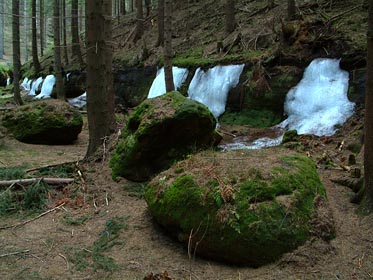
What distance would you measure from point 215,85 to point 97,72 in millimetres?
6510

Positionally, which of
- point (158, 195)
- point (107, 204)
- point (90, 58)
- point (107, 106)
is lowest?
point (107, 204)

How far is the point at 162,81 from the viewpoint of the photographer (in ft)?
51.1

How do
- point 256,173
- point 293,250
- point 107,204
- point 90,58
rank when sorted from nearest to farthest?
point 293,250
point 256,173
point 107,204
point 90,58

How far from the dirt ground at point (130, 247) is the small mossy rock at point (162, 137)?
1.39 feet

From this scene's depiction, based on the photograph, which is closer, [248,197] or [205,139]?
[248,197]

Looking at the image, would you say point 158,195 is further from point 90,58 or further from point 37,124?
point 37,124

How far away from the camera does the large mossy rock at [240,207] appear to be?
353cm

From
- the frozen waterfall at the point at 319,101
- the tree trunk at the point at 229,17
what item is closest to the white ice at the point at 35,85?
the tree trunk at the point at 229,17

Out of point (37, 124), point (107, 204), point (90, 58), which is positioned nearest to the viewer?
point (107, 204)

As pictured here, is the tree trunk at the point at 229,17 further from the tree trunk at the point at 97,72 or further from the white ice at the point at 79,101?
the tree trunk at the point at 97,72

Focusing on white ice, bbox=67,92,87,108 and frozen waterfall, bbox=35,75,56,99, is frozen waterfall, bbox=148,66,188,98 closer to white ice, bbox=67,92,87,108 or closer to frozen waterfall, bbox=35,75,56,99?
white ice, bbox=67,92,87,108

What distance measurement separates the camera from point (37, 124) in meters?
10.1

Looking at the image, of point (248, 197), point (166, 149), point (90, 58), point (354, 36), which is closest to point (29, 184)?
point (166, 149)

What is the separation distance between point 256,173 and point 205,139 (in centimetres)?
244
